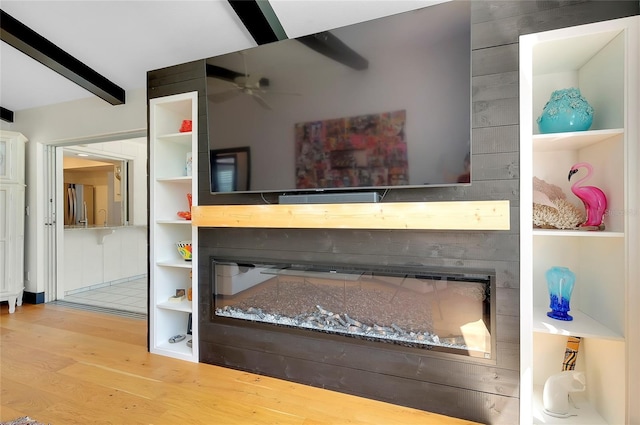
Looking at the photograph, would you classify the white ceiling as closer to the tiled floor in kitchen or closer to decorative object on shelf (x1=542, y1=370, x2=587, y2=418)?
decorative object on shelf (x1=542, y1=370, x2=587, y2=418)

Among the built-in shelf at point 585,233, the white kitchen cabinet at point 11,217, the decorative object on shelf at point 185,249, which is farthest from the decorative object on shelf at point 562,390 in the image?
the white kitchen cabinet at point 11,217

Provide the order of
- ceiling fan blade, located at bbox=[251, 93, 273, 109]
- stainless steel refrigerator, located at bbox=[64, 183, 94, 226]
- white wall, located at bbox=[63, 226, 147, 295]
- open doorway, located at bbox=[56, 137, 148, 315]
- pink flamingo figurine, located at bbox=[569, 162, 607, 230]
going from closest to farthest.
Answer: pink flamingo figurine, located at bbox=[569, 162, 607, 230]
ceiling fan blade, located at bbox=[251, 93, 273, 109]
open doorway, located at bbox=[56, 137, 148, 315]
white wall, located at bbox=[63, 226, 147, 295]
stainless steel refrigerator, located at bbox=[64, 183, 94, 226]

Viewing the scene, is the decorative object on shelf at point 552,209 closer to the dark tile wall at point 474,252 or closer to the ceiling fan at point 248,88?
the dark tile wall at point 474,252

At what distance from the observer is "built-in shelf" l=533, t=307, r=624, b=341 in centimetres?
A: 135

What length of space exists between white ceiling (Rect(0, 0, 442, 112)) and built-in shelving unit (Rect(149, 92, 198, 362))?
51 cm

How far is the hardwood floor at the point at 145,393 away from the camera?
61.7 inches

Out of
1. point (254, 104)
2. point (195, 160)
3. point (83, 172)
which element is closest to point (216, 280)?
point (195, 160)

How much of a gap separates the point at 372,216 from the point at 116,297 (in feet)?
12.4

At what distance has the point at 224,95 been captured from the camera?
1933mm

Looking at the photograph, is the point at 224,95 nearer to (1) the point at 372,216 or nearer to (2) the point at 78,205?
(1) the point at 372,216

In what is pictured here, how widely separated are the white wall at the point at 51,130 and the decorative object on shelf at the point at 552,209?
131 inches

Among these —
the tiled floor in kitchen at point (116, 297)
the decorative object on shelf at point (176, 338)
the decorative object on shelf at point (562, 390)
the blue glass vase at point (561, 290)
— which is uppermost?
the blue glass vase at point (561, 290)

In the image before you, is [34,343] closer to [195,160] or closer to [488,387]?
[195,160]

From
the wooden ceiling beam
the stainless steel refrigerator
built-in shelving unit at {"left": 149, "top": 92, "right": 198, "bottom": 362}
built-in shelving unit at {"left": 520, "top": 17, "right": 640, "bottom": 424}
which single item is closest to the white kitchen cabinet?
the stainless steel refrigerator
